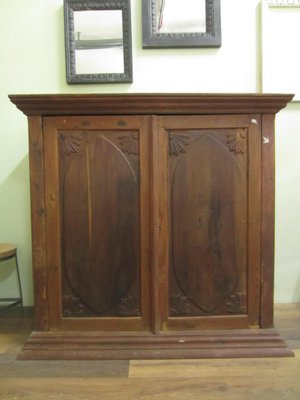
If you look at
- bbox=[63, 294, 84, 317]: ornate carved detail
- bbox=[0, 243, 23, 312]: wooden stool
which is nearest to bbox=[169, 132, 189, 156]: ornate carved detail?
bbox=[63, 294, 84, 317]: ornate carved detail

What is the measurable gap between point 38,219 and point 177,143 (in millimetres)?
729

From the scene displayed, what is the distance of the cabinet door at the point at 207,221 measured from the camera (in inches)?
56.4

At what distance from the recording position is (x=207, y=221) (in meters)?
1.46

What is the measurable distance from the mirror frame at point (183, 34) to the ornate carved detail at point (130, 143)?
795 mm

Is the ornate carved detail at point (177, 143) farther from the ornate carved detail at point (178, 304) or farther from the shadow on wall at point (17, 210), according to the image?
the shadow on wall at point (17, 210)

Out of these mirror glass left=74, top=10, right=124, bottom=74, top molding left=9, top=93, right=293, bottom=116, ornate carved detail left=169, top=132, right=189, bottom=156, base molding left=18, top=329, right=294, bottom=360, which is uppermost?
mirror glass left=74, top=10, right=124, bottom=74

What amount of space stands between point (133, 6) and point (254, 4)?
2.44ft

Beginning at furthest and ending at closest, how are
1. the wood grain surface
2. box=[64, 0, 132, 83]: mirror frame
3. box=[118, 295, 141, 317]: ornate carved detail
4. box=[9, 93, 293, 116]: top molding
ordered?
box=[64, 0, 132, 83]: mirror frame → box=[118, 295, 141, 317]: ornate carved detail → box=[9, 93, 293, 116]: top molding → the wood grain surface

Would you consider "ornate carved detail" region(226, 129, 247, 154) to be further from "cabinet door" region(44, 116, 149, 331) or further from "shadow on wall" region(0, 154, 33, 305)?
"shadow on wall" region(0, 154, 33, 305)

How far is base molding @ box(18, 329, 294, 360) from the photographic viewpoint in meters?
1.41

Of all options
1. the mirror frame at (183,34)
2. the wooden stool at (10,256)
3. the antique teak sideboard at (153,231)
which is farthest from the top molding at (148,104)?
the wooden stool at (10,256)

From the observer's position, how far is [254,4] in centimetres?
192

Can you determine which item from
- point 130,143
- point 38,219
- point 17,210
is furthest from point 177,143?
point 17,210

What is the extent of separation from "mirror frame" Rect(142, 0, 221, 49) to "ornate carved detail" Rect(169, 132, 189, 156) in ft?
2.60
